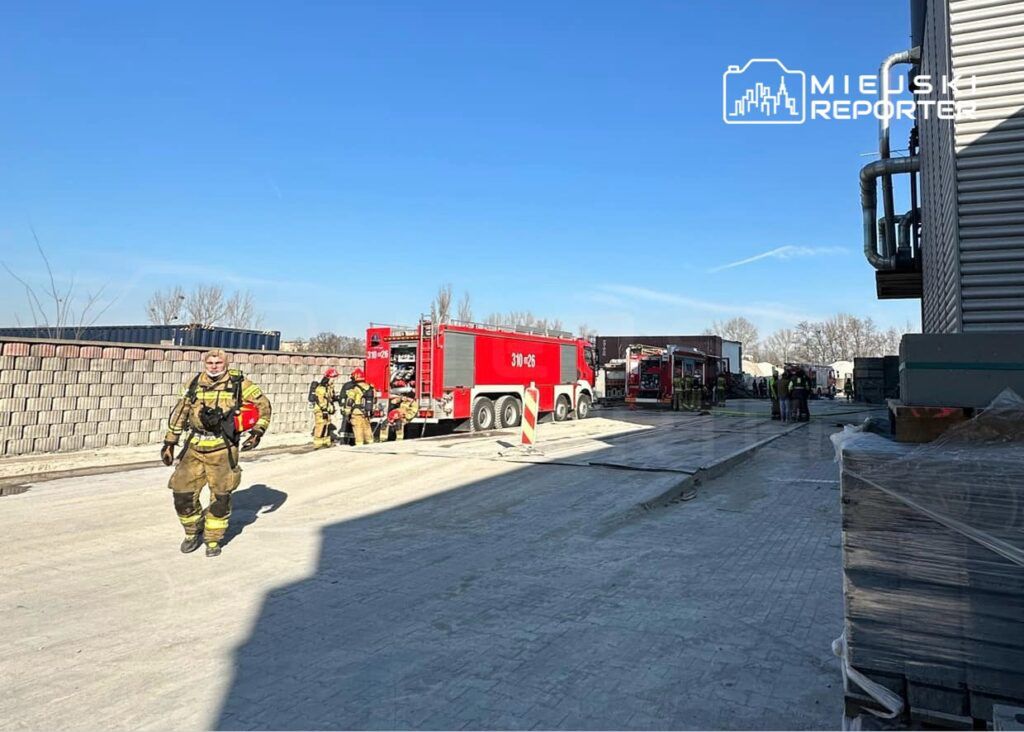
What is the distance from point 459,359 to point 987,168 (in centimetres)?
1106

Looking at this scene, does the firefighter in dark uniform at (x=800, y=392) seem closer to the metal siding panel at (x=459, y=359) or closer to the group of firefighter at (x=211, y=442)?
the metal siding panel at (x=459, y=359)

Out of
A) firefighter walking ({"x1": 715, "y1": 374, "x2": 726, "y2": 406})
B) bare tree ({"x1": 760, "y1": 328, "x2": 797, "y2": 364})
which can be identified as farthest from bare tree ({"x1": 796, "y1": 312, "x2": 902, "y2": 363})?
firefighter walking ({"x1": 715, "y1": 374, "x2": 726, "y2": 406})

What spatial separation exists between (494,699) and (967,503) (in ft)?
7.15

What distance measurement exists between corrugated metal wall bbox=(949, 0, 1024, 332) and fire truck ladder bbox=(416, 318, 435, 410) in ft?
34.9

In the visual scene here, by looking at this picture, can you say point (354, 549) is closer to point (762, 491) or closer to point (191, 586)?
point (191, 586)

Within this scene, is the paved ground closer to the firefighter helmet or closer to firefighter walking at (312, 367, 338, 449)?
the firefighter helmet

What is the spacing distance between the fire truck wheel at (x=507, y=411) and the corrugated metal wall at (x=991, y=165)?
1131 centimetres

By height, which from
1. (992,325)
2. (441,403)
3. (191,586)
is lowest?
(191,586)

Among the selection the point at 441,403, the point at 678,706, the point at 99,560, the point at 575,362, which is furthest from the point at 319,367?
the point at 678,706

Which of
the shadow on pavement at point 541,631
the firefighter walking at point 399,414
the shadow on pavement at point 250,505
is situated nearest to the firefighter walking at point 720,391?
the firefighter walking at point 399,414

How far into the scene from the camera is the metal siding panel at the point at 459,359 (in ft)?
50.6

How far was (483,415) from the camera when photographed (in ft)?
54.5

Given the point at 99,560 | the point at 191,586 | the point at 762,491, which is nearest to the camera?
the point at 191,586

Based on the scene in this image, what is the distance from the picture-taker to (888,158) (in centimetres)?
1692
